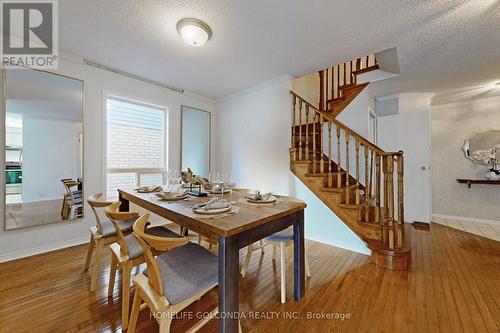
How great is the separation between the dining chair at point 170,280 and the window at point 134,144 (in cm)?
247

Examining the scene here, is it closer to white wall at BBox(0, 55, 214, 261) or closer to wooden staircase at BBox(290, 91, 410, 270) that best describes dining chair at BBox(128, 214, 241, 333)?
wooden staircase at BBox(290, 91, 410, 270)

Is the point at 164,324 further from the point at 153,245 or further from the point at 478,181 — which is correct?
the point at 478,181

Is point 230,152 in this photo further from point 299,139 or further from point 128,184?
point 128,184

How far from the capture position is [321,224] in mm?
2941

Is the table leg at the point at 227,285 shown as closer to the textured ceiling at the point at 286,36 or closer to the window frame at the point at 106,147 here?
the textured ceiling at the point at 286,36

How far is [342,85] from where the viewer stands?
3.82 meters

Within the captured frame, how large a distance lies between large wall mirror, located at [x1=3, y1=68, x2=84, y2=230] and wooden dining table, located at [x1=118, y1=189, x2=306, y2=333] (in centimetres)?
182

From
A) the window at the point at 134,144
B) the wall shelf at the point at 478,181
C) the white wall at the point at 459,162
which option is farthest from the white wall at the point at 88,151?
the wall shelf at the point at 478,181

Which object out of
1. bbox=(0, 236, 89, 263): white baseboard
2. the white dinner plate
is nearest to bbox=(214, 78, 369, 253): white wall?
the white dinner plate

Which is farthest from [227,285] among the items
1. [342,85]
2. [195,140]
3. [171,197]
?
[342,85]

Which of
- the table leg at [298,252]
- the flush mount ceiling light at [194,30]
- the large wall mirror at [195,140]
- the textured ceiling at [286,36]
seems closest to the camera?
the table leg at [298,252]

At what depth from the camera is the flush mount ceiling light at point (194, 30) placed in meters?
1.99

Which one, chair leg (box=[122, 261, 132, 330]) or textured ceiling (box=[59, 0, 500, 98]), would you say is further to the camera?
textured ceiling (box=[59, 0, 500, 98])

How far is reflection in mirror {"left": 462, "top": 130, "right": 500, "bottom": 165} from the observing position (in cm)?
371
